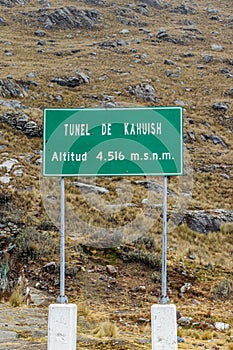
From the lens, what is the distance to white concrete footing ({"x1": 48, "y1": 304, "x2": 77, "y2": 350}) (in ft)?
17.3

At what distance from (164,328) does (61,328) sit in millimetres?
1190

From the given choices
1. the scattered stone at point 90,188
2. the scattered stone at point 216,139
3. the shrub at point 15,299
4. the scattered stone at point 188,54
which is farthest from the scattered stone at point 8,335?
the scattered stone at point 188,54

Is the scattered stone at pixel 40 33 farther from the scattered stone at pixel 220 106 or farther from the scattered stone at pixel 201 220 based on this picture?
the scattered stone at pixel 201 220

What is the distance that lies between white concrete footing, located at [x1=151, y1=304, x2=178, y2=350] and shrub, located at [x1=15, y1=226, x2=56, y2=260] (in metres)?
6.76

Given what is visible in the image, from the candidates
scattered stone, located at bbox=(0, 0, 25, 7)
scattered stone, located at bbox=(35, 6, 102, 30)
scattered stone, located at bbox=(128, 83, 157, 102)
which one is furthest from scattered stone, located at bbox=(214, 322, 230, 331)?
scattered stone, located at bbox=(0, 0, 25, 7)

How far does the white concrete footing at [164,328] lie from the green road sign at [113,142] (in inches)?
63.6

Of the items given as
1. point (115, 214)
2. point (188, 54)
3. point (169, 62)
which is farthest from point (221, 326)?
point (188, 54)

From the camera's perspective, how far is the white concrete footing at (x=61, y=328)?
17.3 ft

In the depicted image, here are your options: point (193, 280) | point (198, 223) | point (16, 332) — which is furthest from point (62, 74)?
point (16, 332)

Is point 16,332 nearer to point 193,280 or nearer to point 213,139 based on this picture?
point 193,280

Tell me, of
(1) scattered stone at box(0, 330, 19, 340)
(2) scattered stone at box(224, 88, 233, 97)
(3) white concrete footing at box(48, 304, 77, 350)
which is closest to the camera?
(3) white concrete footing at box(48, 304, 77, 350)

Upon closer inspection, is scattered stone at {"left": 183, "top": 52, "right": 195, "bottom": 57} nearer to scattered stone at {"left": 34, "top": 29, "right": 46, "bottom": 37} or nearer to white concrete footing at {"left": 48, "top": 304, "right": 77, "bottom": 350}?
scattered stone at {"left": 34, "top": 29, "right": 46, "bottom": 37}

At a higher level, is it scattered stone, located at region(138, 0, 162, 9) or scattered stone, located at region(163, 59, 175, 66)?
scattered stone, located at region(138, 0, 162, 9)

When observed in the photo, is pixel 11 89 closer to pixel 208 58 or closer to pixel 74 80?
pixel 74 80
